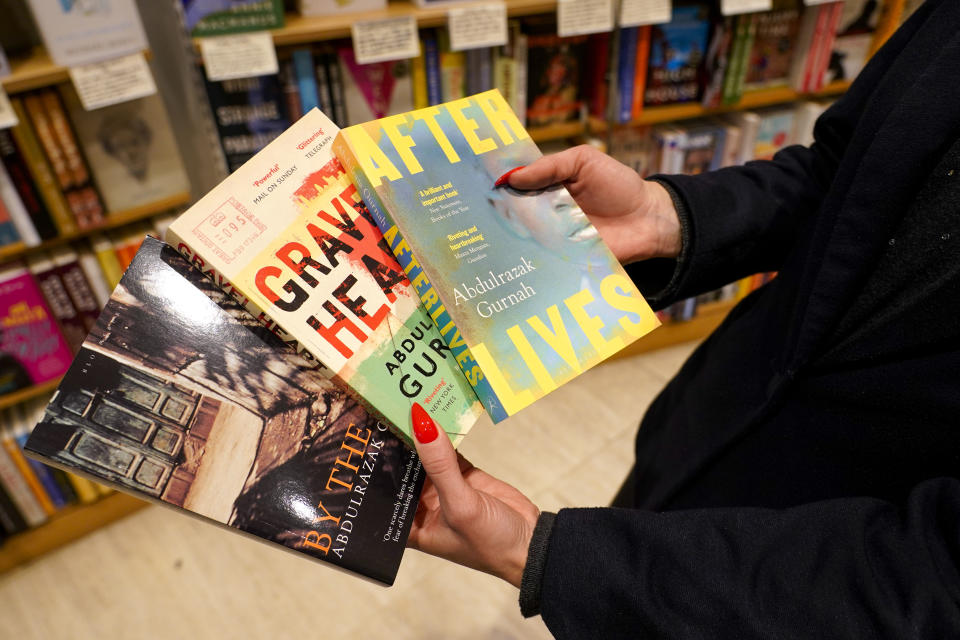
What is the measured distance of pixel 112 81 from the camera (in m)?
1.26

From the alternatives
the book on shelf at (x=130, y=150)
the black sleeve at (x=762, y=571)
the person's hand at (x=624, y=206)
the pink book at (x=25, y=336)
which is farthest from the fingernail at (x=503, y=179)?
the pink book at (x=25, y=336)

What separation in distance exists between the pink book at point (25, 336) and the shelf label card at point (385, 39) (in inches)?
35.7

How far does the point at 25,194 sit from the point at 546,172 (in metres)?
1.22

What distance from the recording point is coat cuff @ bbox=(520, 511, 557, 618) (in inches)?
25.8

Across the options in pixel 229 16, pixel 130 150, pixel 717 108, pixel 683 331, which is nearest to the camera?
pixel 229 16

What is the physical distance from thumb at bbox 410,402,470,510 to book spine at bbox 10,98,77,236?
46.9 inches

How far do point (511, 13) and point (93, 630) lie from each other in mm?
1847

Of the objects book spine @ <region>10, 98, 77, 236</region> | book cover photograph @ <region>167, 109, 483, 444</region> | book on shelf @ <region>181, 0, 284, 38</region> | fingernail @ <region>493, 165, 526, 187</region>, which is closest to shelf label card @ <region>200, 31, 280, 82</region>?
book on shelf @ <region>181, 0, 284, 38</region>

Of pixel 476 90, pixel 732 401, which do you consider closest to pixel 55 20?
pixel 476 90

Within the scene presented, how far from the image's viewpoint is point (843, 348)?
2.29 feet

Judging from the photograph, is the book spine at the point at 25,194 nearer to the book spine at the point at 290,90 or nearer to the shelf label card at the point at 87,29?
the shelf label card at the point at 87,29

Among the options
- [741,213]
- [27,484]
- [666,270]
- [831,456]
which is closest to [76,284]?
[27,484]

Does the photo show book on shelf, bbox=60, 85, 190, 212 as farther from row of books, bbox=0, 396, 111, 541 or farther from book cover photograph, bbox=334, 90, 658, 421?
book cover photograph, bbox=334, 90, 658, 421

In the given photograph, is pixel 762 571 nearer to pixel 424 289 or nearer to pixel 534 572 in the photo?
pixel 534 572
